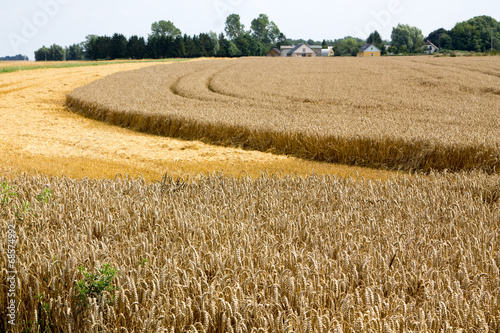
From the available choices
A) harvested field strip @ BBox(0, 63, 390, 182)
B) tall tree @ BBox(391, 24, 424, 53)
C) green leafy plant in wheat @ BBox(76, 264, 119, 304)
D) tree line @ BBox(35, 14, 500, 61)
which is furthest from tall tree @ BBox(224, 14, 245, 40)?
green leafy plant in wheat @ BBox(76, 264, 119, 304)

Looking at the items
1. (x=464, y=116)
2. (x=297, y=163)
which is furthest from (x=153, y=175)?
(x=464, y=116)

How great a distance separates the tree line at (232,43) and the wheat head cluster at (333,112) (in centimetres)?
4610

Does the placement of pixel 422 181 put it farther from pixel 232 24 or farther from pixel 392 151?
pixel 232 24

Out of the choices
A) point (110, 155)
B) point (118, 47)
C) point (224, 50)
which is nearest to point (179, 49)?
point (224, 50)

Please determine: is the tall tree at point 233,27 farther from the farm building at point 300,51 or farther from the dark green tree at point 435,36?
the dark green tree at point 435,36

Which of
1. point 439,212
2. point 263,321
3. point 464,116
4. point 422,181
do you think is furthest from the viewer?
point 464,116

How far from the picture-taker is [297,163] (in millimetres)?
10086

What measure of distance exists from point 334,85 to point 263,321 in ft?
70.8

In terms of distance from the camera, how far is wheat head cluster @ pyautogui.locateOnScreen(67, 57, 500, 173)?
391 inches

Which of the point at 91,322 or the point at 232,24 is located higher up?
the point at 232,24

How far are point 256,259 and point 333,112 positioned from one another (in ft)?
40.8

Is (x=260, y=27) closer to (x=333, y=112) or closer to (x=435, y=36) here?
(x=435, y=36)

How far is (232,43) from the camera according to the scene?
7425cm

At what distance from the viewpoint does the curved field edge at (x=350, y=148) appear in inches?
368
